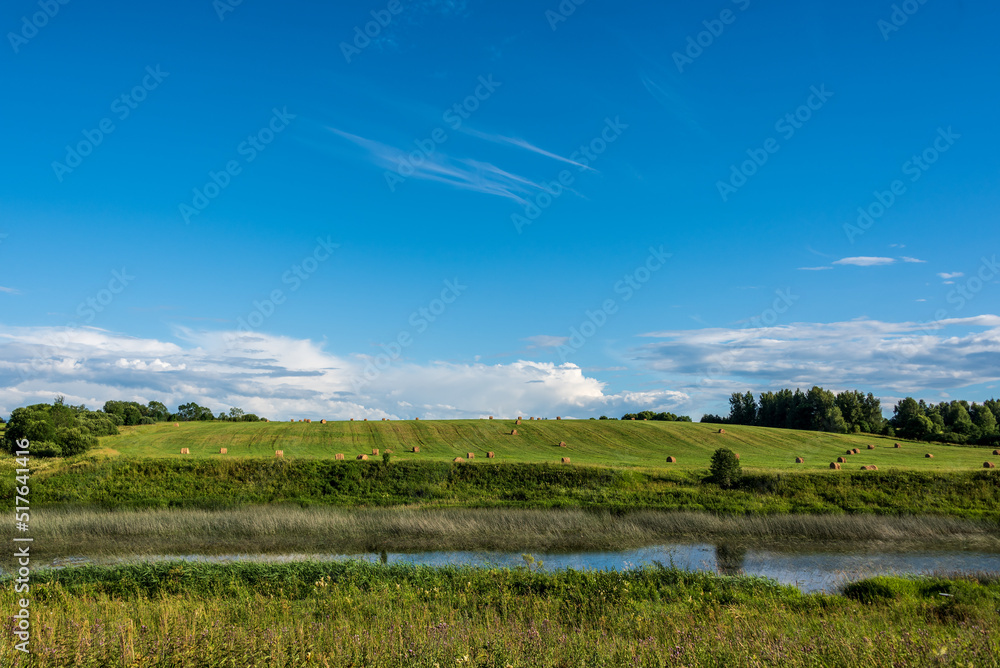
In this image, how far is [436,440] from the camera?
62.6 metres

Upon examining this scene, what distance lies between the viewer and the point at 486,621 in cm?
1132

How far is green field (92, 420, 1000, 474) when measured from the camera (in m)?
52.1

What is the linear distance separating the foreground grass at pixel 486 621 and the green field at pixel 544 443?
2990 centimetres

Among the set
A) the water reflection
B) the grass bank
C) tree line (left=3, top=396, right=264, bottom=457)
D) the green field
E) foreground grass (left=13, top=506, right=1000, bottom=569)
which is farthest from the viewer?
the green field

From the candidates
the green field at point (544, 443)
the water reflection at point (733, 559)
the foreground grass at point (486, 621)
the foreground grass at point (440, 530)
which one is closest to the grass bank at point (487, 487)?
the foreground grass at point (440, 530)

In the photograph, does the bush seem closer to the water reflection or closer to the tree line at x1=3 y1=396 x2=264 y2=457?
the water reflection

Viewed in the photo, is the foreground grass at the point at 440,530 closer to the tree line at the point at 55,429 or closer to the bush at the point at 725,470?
the bush at the point at 725,470

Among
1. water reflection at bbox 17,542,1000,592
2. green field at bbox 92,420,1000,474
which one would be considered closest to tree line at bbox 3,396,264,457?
green field at bbox 92,420,1000,474

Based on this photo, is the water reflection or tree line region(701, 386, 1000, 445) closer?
the water reflection

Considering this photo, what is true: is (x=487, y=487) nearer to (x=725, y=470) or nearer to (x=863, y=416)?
(x=725, y=470)

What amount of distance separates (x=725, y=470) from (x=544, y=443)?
22.6 meters

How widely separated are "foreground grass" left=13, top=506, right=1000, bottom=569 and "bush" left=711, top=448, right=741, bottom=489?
7.01m

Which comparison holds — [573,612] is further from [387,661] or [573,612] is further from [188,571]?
[188,571]

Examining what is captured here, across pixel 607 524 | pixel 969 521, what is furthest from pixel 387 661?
pixel 969 521
